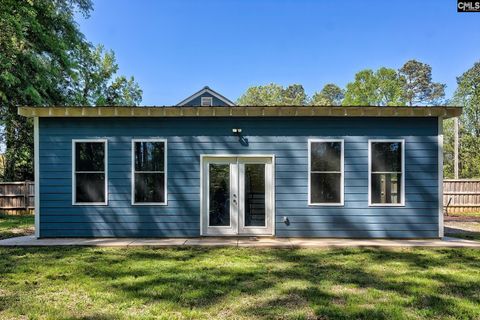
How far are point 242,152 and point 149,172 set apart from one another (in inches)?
90.1

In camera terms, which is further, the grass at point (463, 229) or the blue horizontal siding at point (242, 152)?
the grass at point (463, 229)

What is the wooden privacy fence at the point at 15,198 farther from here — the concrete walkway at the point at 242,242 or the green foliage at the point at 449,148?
the green foliage at the point at 449,148

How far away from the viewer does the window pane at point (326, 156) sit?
328 inches

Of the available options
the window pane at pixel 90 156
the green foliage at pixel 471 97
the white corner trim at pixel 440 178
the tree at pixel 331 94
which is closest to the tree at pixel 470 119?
the green foliage at pixel 471 97

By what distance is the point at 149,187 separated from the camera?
840 cm

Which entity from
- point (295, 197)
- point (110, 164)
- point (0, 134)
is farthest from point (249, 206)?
point (0, 134)

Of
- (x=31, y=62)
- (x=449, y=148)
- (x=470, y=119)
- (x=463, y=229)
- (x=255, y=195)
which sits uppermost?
(x=31, y=62)

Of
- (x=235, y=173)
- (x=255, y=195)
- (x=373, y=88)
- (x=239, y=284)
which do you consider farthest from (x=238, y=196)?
(x=373, y=88)

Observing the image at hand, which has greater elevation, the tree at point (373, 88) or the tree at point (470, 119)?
the tree at point (373, 88)

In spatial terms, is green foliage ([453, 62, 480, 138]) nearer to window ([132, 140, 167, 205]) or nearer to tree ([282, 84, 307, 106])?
window ([132, 140, 167, 205])

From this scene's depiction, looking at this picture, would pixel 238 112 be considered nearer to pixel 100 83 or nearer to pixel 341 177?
pixel 341 177

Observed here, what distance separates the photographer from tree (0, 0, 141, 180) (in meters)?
13.6

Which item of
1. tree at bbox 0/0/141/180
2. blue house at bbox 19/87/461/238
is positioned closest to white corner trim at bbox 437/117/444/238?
blue house at bbox 19/87/461/238

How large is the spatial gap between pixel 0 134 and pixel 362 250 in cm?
1956
